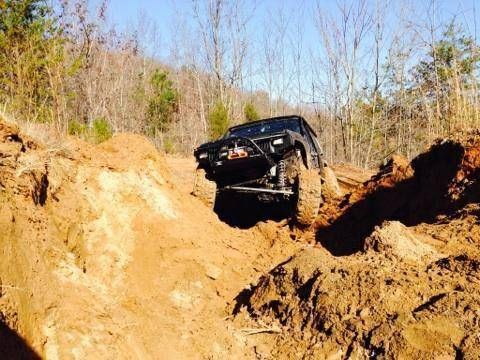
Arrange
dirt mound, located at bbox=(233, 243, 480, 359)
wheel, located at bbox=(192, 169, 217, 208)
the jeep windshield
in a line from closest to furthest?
dirt mound, located at bbox=(233, 243, 480, 359)
wheel, located at bbox=(192, 169, 217, 208)
the jeep windshield

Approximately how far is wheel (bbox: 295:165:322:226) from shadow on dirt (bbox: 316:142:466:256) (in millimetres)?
685

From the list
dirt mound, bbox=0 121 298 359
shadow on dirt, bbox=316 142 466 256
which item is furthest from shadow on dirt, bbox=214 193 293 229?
dirt mound, bbox=0 121 298 359

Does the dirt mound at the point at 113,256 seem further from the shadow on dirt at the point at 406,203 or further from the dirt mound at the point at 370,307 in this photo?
the shadow on dirt at the point at 406,203

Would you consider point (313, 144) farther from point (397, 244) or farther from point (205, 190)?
point (397, 244)

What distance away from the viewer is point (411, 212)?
7.04 metres

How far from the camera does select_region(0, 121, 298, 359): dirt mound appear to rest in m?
3.12

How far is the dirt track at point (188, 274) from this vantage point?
309 cm

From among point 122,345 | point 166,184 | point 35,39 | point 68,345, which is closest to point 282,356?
point 122,345

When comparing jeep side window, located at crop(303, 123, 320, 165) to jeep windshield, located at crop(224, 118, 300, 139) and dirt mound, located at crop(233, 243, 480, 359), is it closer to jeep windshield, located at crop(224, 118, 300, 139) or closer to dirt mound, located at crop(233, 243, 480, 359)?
jeep windshield, located at crop(224, 118, 300, 139)

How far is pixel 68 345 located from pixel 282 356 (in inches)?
63.2

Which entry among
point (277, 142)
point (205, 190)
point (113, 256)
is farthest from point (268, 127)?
point (113, 256)

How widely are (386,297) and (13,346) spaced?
2550 mm

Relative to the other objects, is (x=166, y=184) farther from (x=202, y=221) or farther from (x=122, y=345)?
(x=122, y=345)

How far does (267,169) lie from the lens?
7.09 metres
